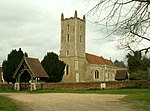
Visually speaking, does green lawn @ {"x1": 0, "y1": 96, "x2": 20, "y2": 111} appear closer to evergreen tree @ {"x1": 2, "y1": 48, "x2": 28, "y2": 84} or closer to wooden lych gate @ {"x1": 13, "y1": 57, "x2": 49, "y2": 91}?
wooden lych gate @ {"x1": 13, "y1": 57, "x2": 49, "y2": 91}

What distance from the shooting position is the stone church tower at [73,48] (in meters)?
72.4

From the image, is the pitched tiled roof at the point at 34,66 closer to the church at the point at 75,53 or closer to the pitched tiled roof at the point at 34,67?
the pitched tiled roof at the point at 34,67

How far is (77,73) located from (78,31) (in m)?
10.3

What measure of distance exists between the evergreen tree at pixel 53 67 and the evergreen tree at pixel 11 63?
5.77 m

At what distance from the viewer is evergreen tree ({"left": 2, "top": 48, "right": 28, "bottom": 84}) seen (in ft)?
182

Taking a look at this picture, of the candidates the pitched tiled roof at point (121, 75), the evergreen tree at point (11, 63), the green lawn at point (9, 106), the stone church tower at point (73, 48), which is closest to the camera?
the green lawn at point (9, 106)

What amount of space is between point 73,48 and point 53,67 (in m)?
15.4

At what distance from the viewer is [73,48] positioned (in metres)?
73.1

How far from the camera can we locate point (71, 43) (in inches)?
2908

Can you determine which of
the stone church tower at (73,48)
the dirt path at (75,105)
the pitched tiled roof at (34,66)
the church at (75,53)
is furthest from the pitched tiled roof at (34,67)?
the dirt path at (75,105)

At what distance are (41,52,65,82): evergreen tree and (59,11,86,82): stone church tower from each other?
11.6 meters

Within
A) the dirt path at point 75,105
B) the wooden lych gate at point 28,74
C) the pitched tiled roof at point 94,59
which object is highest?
the pitched tiled roof at point 94,59

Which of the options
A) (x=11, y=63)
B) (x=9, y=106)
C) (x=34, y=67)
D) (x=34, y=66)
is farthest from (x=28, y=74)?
(x=9, y=106)

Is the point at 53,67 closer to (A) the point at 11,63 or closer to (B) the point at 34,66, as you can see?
(A) the point at 11,63
